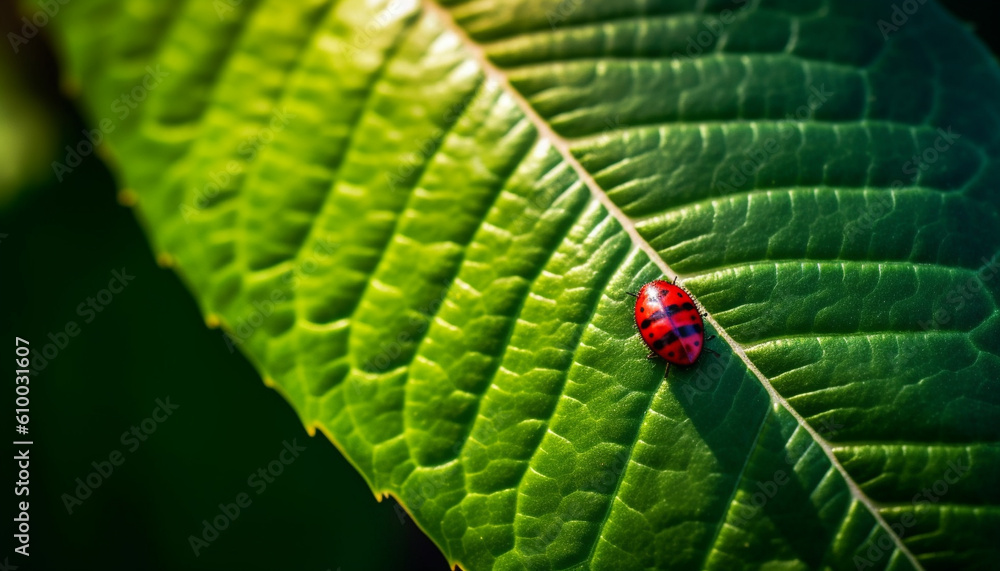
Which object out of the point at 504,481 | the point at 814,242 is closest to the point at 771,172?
the point at 814,242

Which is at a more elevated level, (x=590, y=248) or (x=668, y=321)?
(x=590, y=248)

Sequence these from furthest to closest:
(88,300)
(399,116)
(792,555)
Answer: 1. (88,300)
2. (399,116)
3. (792,555)

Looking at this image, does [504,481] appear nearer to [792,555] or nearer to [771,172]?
[792,555]
